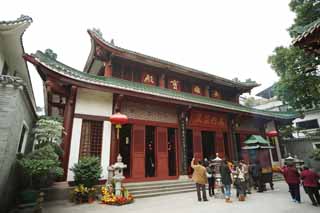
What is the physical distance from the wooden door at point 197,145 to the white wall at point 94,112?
14.7 feet

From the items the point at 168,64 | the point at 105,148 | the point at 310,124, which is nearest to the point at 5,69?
the point at 105,148

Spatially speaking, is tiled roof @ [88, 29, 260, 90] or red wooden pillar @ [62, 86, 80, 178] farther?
tiled roof @ [88, 29, 260, 90]

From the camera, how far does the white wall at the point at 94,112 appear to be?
7.11 m

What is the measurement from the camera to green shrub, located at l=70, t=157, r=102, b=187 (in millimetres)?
6141

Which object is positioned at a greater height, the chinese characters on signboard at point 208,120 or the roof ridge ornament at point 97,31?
the roof ridge ornament at point 97,31

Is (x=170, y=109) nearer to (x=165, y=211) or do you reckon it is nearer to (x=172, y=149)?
(x=172, y=149)

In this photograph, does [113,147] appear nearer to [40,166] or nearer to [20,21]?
[40,166]

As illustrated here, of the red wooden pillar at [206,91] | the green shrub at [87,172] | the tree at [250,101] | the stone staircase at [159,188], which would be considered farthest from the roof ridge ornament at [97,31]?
the tree at [250,101]

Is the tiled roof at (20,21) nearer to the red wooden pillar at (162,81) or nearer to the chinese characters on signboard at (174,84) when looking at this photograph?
the red wooden pillar at (162,81)

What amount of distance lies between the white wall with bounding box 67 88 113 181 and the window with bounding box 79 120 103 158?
154 mm

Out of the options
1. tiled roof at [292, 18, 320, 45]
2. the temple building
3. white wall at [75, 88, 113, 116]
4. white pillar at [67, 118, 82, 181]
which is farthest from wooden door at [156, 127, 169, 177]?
tiled roof at [292, 18, 320, 45]

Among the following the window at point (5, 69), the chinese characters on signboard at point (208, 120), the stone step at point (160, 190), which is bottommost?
the stone step at point (160, 190)

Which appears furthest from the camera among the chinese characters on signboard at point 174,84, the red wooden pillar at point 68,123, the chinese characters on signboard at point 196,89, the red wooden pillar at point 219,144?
the chinese characters on signboard at point 196,89

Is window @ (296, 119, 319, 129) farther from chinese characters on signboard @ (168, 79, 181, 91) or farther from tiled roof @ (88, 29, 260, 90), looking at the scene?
chinese characters on signboard @ (168, 79, 181, 91)
